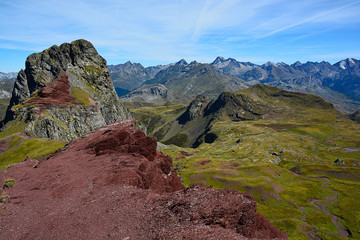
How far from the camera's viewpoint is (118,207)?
30438 mm

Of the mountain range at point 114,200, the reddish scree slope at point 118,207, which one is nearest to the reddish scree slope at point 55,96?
the mountain range at point 114,200

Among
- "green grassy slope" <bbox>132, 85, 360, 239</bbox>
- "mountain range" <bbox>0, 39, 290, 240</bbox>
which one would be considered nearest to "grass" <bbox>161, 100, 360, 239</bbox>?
"green grassy slope" <bbox>132, 85, 360, 239</bbox>

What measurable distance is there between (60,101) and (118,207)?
118m

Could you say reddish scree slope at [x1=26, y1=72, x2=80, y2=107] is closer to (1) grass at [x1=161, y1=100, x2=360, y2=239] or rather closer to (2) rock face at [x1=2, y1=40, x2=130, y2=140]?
(2) rock face at [x1=2, y1=40, x2=130, y2=140]

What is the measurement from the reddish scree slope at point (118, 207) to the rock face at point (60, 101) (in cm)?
6442

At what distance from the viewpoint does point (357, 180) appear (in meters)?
132

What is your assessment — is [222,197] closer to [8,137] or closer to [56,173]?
[56,173]

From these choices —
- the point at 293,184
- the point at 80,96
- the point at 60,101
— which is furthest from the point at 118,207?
the point at 80,96

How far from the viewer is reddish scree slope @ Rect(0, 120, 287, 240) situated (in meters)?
25.2

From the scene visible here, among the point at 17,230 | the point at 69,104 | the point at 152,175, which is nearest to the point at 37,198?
the point at 17,230

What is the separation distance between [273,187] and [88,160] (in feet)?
348

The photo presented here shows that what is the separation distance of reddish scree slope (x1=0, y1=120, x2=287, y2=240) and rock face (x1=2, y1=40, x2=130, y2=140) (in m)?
64.4

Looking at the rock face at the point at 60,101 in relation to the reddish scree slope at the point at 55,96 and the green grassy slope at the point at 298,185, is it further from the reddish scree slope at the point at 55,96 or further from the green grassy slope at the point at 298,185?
the green grassy slope at the point at 298,185

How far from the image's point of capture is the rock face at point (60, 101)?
102 meters
